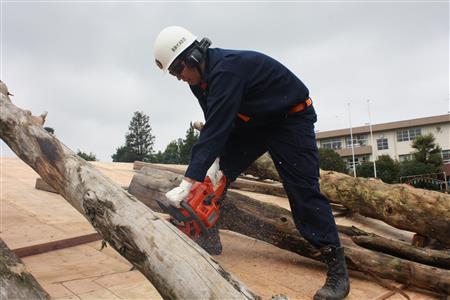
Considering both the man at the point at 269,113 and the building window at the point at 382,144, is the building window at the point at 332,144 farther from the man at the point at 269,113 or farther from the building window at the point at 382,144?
the man at the point at 269,113

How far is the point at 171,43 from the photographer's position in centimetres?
245

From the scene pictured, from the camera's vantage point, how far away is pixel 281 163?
2.56m

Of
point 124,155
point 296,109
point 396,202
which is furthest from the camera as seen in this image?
point 124,155

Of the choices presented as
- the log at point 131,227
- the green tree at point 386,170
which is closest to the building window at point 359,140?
the green tree at point 386,170

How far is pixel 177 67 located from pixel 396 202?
7.69ft

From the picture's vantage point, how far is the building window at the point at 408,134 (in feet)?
122

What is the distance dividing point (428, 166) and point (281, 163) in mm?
28912

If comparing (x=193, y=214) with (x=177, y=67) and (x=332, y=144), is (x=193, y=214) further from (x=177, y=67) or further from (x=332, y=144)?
(x=332, y=144)

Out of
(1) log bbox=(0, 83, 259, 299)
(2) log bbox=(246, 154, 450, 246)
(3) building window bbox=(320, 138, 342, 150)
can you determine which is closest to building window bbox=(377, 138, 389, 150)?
(3) building window bbox=(320, 138, 342, 150)

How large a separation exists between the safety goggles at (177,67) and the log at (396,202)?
7.52 ft

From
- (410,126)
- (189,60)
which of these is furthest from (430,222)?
(410,126)

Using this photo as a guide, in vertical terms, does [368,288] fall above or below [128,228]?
below

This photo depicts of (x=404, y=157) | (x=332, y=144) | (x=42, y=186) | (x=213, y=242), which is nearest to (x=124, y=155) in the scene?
(x=332, y=144)

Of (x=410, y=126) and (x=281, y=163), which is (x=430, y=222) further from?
(x=410, y=126)
